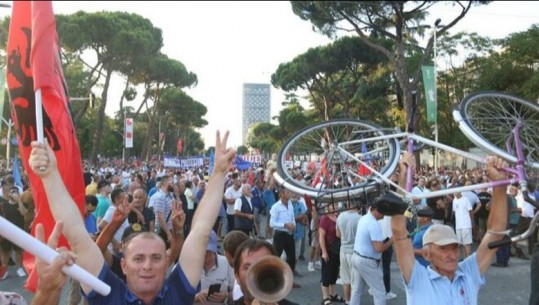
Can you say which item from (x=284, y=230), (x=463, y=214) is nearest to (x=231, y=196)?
(x=284, y=230)

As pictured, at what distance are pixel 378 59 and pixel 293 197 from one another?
22.6 meters

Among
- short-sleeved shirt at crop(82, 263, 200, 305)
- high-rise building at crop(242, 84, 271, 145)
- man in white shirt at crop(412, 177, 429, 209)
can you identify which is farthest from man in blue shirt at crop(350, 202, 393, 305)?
high-rise building at crop(242, 84, 271, 145)

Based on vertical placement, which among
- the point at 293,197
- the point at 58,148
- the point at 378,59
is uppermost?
the point at 378,59

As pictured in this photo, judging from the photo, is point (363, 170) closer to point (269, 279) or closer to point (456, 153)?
point (456, 153)

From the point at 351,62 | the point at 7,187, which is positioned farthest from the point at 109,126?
the point at 7,187

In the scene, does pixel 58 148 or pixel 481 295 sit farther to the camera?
pixel 481 295

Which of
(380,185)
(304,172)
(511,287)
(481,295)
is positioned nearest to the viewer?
(380,185)

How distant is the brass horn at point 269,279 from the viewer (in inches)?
90.6

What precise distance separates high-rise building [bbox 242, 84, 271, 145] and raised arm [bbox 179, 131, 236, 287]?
178m

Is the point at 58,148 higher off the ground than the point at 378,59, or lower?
→ lower

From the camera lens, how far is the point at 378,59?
101ft

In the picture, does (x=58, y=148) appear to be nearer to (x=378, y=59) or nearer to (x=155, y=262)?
(x=155, y=262)

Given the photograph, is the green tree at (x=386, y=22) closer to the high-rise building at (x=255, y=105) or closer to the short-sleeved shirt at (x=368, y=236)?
the short-sleeved shirt at (x=368, y=236)

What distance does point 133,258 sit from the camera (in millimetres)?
2355
